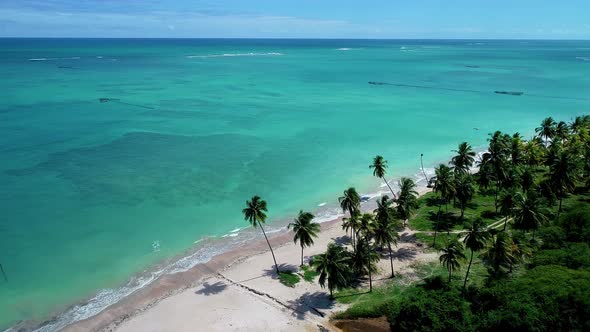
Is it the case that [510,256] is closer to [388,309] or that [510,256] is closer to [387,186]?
[388,309]

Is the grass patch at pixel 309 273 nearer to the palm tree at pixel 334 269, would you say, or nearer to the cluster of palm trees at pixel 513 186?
the palm tree at pixel 334 269

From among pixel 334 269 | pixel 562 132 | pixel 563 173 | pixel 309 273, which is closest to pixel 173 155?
pixel 309 273

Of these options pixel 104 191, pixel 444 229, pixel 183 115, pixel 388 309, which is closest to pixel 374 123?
pixel 183 115

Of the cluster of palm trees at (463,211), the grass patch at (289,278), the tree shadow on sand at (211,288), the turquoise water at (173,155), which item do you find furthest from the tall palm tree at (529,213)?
the tree shadow on sand at (211,288)

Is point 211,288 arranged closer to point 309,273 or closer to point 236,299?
point 236,299

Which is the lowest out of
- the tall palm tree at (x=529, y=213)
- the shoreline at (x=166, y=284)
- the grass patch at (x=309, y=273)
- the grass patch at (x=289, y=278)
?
the shoreline at (x=166, y=284)

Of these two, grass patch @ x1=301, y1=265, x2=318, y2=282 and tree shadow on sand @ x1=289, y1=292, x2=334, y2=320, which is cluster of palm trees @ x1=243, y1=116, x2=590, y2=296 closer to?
grass patch @ x1=301, y1=265, x2=318, y2=282

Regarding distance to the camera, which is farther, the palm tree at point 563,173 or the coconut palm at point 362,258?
the palm tree at point 563,173
